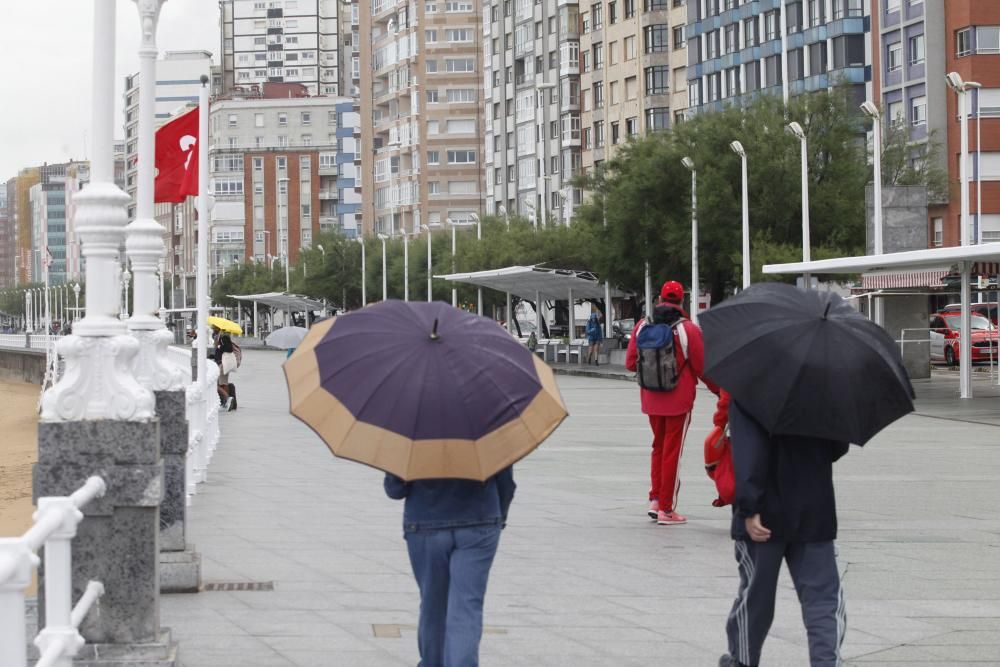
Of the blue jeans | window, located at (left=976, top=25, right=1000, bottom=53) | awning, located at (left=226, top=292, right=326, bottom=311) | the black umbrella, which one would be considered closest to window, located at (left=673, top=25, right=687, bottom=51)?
awning, located at (left=226, top=292, right=326, bottom=311)

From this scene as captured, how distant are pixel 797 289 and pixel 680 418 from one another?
616 centimetres

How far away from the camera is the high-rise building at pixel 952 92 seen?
75.0 meters

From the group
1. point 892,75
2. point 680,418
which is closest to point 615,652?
point 680,418

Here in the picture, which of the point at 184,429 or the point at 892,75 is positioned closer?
the point at 184,429

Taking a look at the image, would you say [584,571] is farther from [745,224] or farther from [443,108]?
[443,108]

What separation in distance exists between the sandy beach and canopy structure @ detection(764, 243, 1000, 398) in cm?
1502

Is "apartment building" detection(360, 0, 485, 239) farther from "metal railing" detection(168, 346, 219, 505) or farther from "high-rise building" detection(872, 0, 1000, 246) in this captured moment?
"metal railing" detection(168, 346, 219, 505)

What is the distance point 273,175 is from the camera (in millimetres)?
176875

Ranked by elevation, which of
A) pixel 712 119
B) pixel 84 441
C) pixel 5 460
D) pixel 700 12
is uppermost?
pixel 700 12

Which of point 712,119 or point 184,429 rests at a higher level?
point 712,119

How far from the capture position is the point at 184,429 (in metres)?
10.0

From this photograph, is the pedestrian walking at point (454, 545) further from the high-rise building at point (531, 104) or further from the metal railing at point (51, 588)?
the high-rise building at point (531, 104)

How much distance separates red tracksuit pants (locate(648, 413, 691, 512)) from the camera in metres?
13.2

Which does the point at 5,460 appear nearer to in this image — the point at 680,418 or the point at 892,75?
the point at 680,418
